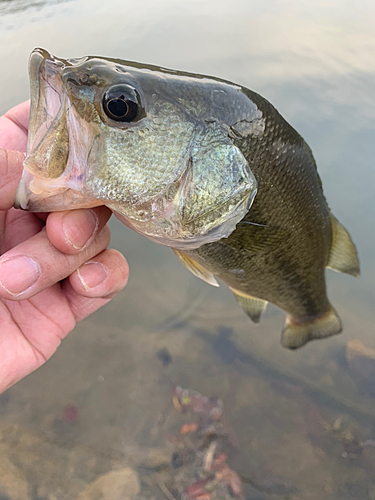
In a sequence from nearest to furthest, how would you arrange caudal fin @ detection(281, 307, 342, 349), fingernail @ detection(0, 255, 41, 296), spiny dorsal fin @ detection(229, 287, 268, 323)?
fingernail @ detection(0, 255, 41, 296)
spiny dorsal fin @ detection(229, 287, 268, 323)
caudal fin @ detection(281, 307, 342, 349)

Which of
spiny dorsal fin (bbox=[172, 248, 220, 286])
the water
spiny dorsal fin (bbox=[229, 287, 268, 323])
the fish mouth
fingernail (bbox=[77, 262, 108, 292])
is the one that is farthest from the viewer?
the water

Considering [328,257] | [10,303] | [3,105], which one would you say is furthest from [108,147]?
[3,105]

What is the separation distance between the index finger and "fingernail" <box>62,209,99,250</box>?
0.24 m

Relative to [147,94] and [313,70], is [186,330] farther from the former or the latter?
[313,70]

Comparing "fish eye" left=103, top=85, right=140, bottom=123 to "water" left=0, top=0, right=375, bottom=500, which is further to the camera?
"water" left=0, top=0, right=375, bottom=500

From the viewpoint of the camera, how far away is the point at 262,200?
1.32 metres

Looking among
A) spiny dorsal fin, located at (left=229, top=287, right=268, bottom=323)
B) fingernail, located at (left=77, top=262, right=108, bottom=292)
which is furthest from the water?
fingernail, located at (left=77, top=262, right=108, bottom=292)

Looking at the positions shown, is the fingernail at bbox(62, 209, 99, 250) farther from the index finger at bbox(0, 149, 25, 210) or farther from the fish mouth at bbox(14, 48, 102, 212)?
the index finger at bbox(0, 149, 25, 210)

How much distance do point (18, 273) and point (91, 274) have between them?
0.31m

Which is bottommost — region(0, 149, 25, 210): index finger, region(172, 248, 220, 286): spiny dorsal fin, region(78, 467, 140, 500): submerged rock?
region(78, 467, 140, 500): submerged rock

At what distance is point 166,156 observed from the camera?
Result: 1108mm

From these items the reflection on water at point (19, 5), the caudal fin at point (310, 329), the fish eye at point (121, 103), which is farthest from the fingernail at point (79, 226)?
the reflection on water at point (19, 5)

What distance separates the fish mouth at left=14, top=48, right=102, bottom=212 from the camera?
3.12 feet

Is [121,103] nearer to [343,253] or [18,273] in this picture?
[18,273]
